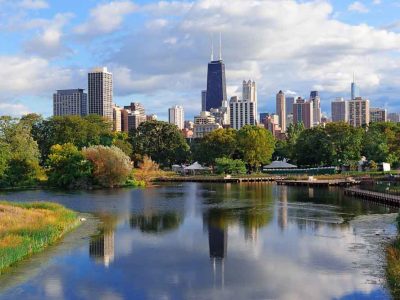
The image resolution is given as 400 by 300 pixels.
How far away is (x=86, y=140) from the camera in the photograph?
306 feet

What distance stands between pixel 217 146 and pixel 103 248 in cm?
6941

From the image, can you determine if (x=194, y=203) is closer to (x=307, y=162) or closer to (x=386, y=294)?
(x=386, y=294)

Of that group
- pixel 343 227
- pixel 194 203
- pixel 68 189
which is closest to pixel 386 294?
pixel 343 227

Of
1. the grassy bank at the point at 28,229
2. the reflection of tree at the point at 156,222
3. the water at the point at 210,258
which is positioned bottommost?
the water at the point at 210,258

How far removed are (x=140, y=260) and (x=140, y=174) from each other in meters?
59.1

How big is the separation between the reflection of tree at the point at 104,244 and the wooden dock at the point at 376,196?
937 inches

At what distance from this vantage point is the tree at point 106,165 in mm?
68938

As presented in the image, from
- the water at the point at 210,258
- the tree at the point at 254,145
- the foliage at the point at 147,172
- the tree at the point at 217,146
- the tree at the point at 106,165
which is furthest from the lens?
the tree at the point at 217,146

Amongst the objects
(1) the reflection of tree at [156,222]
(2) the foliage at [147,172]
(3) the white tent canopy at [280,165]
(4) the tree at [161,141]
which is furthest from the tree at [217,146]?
(1) the reflection of tree at [156,222]

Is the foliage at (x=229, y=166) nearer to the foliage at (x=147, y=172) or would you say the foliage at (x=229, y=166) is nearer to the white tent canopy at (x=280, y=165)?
the white tent canopy at (x=280, y=165)

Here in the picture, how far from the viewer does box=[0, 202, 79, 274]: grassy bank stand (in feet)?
73.9

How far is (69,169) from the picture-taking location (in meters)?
69.1

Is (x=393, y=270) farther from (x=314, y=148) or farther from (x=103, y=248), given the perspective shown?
(x=314, y=148)

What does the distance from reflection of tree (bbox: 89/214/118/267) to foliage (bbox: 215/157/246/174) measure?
53.3 metres
